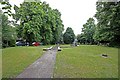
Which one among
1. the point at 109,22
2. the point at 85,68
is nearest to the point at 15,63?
the point at 85,68

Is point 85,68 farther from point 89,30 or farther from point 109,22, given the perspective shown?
point 89,30

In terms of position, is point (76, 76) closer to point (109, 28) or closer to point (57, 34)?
point (109, 28)

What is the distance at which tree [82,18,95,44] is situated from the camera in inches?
3302

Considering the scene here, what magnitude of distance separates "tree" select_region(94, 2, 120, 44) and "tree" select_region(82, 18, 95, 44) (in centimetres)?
4056

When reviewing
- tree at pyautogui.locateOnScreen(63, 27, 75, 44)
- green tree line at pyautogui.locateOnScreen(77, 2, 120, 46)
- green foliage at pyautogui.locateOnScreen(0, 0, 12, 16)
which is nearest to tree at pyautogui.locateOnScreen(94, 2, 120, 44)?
green tree line at pyautogui.locateOnScreen(77, 2, 120, 46)

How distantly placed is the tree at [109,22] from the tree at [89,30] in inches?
1597

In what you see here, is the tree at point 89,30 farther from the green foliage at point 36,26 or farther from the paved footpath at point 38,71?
the paved footpath at point 38,71

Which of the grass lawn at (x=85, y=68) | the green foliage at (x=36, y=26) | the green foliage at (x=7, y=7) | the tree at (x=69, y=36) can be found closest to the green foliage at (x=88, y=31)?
the tree at (x=69, y=36)

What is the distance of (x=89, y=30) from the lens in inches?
3305

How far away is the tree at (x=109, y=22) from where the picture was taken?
36594mm

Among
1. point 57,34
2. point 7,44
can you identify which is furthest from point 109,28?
point 57,34

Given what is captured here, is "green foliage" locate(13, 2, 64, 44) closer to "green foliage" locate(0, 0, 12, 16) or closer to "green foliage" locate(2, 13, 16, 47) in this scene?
"green foliage" locate(2, 13, 16, 47)

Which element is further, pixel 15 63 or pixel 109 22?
pixel 109 22

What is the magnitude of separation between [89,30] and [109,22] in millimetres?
44558
